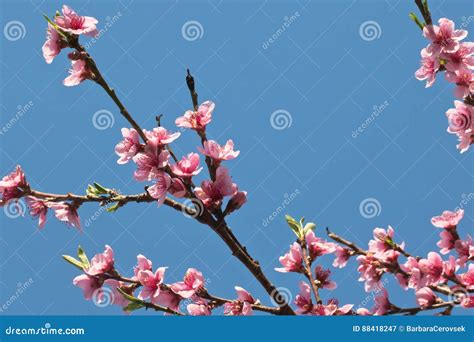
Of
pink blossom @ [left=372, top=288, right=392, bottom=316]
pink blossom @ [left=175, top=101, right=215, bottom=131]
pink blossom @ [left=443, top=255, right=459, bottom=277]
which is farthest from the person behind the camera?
pink blossom @ [left=372, top=288, right=392, bottom=316]

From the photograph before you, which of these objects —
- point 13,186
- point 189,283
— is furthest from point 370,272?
point 13,186

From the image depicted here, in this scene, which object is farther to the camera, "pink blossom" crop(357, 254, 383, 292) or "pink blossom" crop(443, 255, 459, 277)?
"pink blossom" crop(357, 254, 383, 292)

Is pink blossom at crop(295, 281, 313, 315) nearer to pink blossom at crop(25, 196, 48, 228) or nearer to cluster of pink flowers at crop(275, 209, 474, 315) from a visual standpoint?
cluster of pink flowers at crop(275, 209, 474, 315)

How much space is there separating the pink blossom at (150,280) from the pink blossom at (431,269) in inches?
63.4

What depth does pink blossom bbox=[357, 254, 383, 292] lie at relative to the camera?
385 cm

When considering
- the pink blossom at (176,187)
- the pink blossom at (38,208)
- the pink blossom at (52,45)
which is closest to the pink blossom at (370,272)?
the pink blossom at (176,187)

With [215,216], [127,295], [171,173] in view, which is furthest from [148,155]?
[127,295]

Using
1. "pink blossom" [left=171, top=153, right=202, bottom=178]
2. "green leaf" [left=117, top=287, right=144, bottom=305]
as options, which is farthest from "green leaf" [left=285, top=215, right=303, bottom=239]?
"green leaf" [left=117, top=287, right=144, bottom=305]

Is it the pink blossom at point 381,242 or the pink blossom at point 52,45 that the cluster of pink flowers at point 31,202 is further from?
the pink blossom at point 381,242

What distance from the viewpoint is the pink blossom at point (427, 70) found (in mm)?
3682

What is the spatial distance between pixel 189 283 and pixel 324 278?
91 cm

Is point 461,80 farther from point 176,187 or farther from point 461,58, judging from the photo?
point 176,187

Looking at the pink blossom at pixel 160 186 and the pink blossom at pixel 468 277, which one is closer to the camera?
the pink blossom at pixel 160 186

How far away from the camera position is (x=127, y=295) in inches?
125
